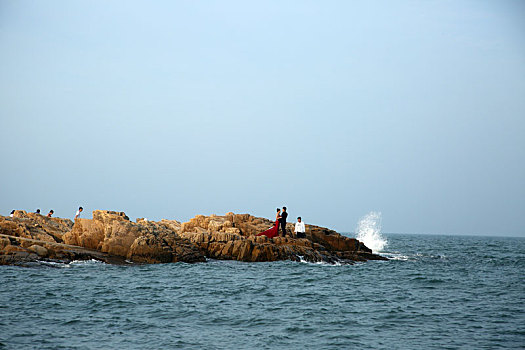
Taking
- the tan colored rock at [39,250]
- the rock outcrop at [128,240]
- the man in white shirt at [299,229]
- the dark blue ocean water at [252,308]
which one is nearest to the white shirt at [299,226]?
the man in white shirt at [299,229]

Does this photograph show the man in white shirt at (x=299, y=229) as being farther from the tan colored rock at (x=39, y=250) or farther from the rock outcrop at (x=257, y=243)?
the tan colored rock at (x=39, y=250)

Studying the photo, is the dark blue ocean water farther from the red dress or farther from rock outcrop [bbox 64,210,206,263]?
the red dress

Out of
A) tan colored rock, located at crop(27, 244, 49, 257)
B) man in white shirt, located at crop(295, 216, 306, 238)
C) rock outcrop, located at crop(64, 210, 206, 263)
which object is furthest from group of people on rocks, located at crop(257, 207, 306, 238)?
tan colored rock, located at crop(27, 244, 49, 257)

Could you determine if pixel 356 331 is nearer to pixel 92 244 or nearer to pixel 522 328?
pixel 522 328

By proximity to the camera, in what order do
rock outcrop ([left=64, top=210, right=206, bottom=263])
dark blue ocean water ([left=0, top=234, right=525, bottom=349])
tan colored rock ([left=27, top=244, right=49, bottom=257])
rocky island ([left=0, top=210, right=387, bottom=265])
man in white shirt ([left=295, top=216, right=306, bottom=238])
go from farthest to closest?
man in white shirt ([left=295, top=216, right=306, bottom=238]) < rock outcrop ([left=64, top=210, right=206, bottom=263]) < rocky island ([left=0, top=210, right=387, bottom=265]) < tan colored rock ([left=27, top=244, right=49, bottom=257]) < dark blue ocean water ([left=0, top=234, right=525, bottom=349])

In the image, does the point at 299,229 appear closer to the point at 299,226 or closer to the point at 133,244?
the point at 299,226

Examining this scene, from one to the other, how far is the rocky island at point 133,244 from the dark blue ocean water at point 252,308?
163cm

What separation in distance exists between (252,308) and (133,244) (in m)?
14.3

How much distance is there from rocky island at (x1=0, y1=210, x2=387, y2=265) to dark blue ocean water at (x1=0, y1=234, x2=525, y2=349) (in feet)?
5.34

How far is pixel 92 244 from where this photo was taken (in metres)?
31.2

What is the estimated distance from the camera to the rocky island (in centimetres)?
2894

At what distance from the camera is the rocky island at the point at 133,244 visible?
1139 inches

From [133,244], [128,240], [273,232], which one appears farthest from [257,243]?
[128,240]

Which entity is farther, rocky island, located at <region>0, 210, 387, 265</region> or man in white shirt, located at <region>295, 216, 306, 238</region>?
man in white shirt, located at <region>295, 216, 306, 238</region>
